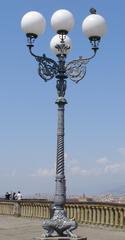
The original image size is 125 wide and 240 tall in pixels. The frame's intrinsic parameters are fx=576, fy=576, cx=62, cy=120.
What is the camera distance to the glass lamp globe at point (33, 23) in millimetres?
13500

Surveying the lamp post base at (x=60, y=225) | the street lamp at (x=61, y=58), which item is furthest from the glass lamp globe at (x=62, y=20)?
the lamp post base at (x=60, y=225)

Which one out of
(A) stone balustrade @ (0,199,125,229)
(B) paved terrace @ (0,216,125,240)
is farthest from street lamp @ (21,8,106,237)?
(A) stone balustrade @ (0,199,125,229)

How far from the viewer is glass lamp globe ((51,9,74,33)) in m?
13.5

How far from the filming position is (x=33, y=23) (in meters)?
13.5

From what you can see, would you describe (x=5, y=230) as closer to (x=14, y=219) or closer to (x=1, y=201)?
(x=14, y=219)

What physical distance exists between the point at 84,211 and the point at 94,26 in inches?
367

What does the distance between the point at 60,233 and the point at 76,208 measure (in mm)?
8780

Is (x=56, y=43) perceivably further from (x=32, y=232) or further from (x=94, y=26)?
(x=32, y=232)

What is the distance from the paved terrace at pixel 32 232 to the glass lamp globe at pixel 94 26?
20.2ft

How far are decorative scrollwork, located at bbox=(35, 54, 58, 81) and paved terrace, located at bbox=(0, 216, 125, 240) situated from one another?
216 inches

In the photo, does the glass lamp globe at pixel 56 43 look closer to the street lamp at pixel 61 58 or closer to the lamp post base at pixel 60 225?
the street lamp at pixel 61 58

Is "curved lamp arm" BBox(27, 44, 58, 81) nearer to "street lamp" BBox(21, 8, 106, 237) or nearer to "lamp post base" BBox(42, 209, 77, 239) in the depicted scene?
"street lamp" BBox(21, 8, 106, 237)

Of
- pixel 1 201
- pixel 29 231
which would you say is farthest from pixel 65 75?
pixel 1 201

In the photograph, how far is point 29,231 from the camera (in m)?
19.2
